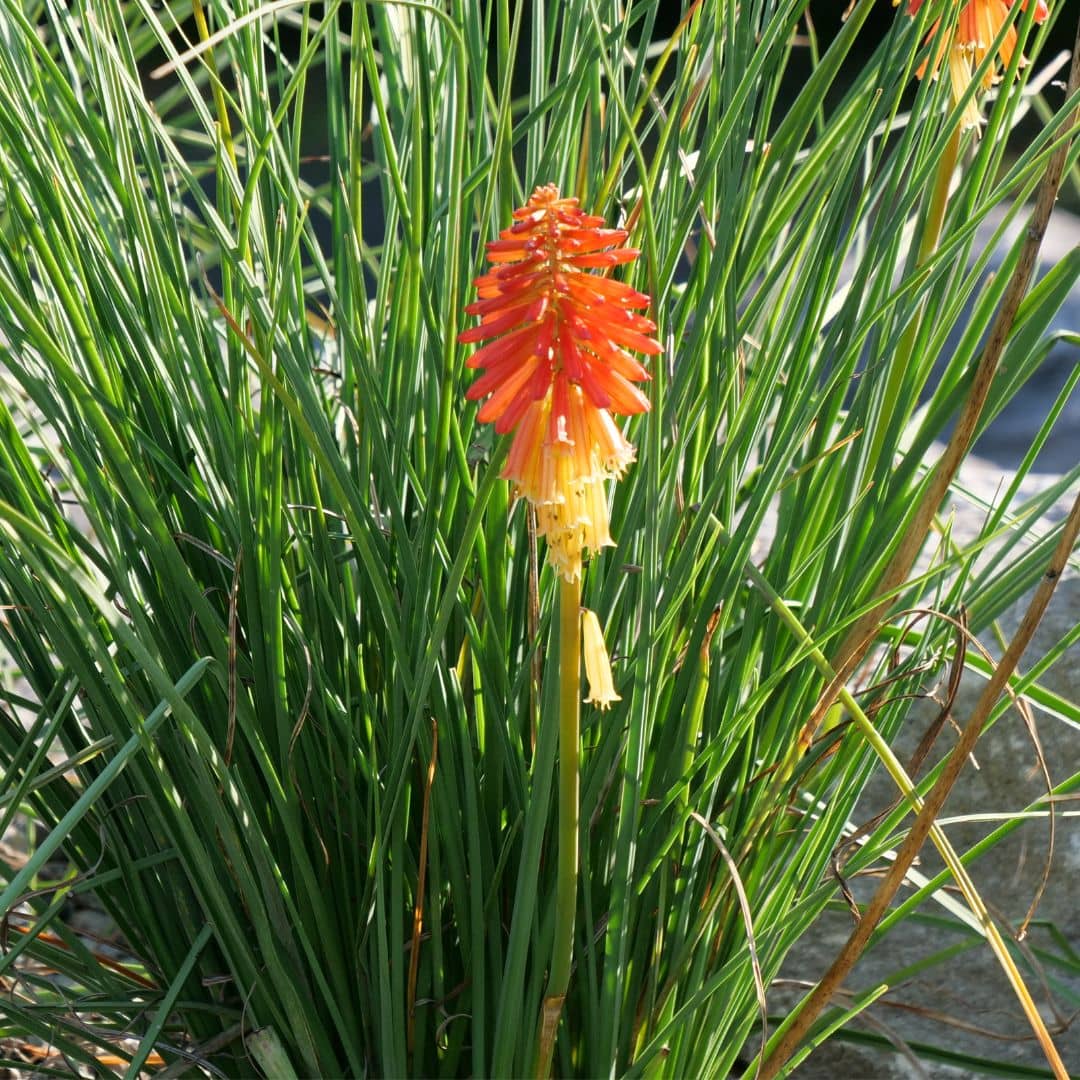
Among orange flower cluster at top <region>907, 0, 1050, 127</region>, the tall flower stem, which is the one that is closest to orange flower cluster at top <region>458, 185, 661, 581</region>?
the tall flower stem

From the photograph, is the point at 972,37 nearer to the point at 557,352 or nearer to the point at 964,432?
the point at 964,432

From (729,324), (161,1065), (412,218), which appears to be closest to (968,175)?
(729,324)

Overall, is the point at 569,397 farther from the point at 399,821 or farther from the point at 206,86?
the point at 206,86

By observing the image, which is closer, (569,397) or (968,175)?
(569,397)

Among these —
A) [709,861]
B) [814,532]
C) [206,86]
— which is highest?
[814,532]

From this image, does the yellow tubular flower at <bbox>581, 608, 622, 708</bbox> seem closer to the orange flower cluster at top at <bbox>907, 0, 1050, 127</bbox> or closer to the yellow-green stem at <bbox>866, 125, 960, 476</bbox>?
the yellow-green stem at <bbox>866, 125, 960, 476</bbox>

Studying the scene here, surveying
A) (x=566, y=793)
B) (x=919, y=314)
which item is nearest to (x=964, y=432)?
(x=919, y=314)
